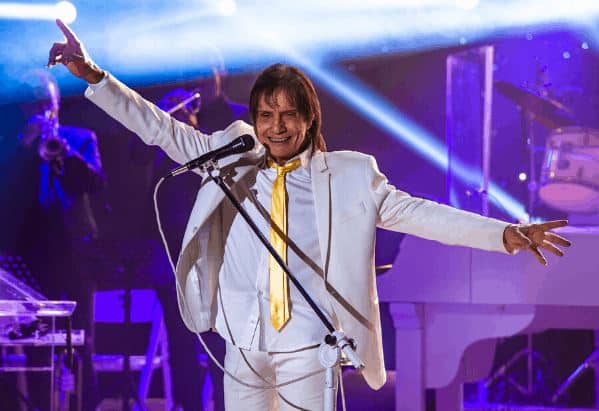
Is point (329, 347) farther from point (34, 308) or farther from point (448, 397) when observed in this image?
point (34, 308)

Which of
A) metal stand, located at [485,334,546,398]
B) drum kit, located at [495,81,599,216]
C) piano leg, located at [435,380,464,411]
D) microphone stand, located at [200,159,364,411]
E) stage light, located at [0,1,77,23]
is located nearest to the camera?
microphone stand, located at [200,159,364,411]

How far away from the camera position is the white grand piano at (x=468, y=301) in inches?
137

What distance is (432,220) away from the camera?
2449mm

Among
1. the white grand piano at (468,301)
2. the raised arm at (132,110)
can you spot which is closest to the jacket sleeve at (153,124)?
the raised arm at (132,110)

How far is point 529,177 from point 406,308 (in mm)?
1753

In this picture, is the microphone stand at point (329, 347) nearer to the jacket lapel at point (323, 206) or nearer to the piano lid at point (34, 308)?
the jacket lapel at point (323, 206)

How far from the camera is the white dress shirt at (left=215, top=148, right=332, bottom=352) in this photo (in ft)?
7.87

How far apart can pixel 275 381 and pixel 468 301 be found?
1316 mm

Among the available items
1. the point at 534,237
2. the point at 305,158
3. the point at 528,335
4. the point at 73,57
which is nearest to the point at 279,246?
the point at 305,158

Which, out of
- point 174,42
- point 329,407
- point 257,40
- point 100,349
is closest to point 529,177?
point 257,40

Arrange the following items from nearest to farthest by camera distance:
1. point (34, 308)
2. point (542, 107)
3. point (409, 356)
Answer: point (409, 356)
point (34, 308)
point (542, 107)

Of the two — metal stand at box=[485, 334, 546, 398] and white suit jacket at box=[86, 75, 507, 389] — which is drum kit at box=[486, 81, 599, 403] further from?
white suit jacket at box=[86, 75, 507, 389]

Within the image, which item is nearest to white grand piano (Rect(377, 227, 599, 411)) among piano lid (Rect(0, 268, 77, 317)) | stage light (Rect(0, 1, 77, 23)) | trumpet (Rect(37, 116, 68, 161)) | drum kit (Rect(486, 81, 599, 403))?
drum kit (Rect(486, 81, 599, 403))

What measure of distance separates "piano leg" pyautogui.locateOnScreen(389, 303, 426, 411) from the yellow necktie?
1.34 meters
